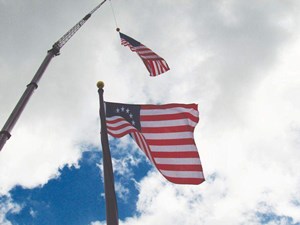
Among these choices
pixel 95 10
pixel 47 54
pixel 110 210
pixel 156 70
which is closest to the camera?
pixel 110 210

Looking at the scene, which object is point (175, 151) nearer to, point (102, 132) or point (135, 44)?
point (102, 132)

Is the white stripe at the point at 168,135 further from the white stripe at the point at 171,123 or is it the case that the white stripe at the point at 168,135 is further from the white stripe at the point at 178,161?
the white stripe at the point at 178,161

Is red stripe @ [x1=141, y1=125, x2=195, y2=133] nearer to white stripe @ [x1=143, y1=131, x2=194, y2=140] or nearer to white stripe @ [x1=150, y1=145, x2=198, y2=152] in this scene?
white stripe @ [x1=143, y1=131, x2=194, y2=140]

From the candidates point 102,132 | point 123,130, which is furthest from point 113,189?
point 123,130

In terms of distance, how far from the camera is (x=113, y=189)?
6.85 meters

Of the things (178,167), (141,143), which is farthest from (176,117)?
(178,167)

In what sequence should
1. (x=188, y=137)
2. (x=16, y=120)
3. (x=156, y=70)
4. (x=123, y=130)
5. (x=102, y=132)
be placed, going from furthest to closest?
(x=156, y=70) → (x=188, y=137) → (x=123, y=130) → (x=16, y=120) → (x=102, y=132)

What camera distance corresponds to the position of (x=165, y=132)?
12.1 m

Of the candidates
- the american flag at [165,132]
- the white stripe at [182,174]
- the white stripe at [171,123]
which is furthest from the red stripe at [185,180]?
the white stripe at [171,123]

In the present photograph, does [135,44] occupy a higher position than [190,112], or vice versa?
[135,44]

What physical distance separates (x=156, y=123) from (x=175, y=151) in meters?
1.29

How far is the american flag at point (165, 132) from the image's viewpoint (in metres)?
11.2

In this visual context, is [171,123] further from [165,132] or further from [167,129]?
[165,132]

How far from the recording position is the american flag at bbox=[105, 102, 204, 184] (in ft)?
36.7
